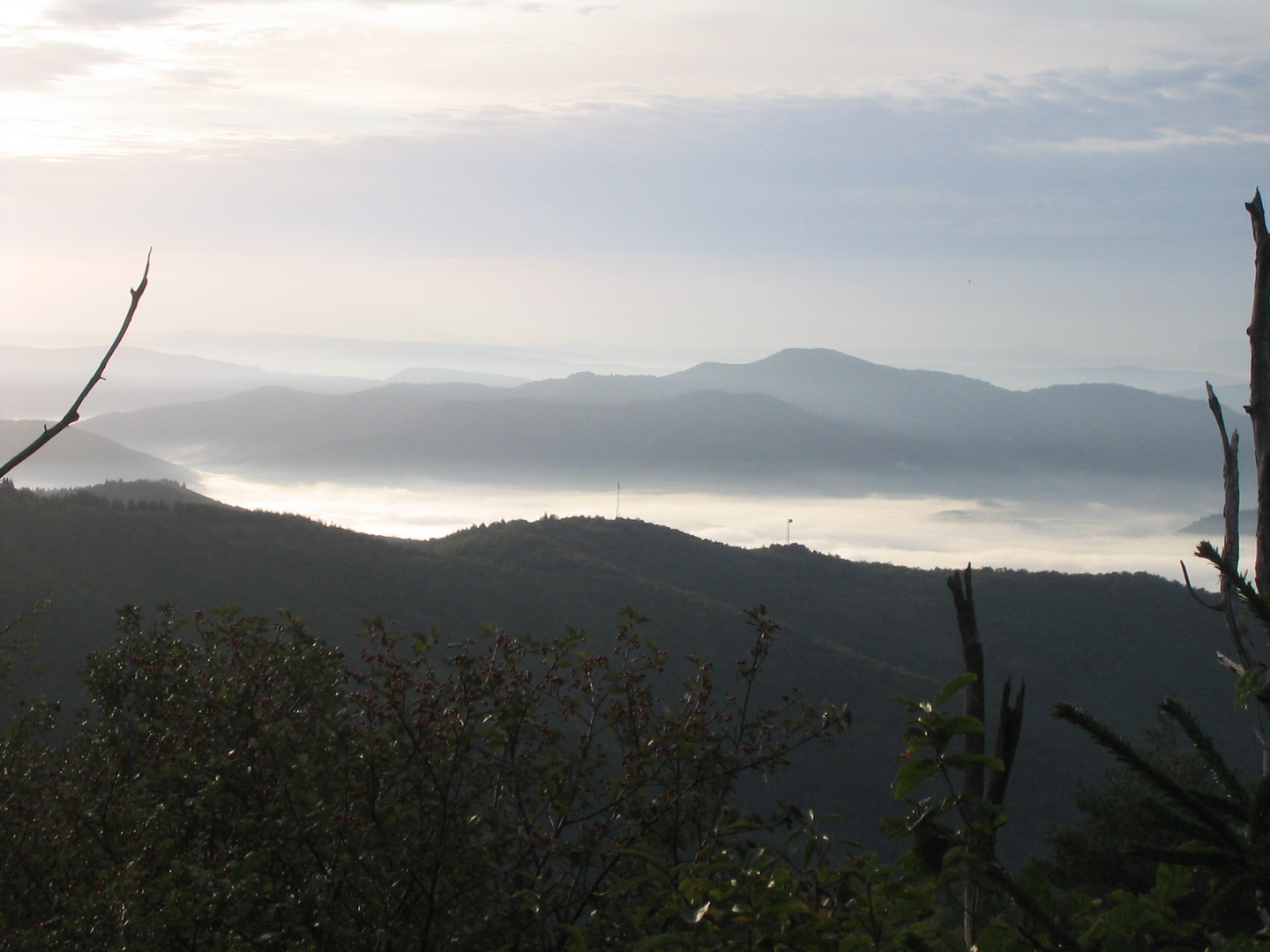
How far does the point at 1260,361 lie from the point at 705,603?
125 ft

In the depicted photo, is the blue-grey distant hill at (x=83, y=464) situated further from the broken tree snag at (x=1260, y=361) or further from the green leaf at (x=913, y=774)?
the green leaf at (x=913, y=774)

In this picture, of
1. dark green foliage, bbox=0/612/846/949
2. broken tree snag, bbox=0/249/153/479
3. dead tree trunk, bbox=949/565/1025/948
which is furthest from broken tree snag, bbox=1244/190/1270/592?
broken tree snag, bbox=0/249/153/479

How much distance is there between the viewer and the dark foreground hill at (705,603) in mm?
30047

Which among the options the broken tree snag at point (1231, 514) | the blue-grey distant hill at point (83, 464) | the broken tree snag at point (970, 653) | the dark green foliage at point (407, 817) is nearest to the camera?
the broken tree snag at point (970, 653)

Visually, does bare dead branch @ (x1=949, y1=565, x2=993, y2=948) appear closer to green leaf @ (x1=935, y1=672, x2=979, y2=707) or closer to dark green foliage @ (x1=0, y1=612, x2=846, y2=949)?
green leaf @ (x1=935, y1=672, x2=979, y2=707)

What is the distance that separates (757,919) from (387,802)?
7.06 feet

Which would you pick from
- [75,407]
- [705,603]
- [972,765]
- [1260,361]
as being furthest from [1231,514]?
[705,603]

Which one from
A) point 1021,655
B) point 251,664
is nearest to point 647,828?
point 251,664

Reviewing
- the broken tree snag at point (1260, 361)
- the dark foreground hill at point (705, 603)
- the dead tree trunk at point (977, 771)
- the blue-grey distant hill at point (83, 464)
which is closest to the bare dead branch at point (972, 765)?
the dead tree trunk at point (977, 771)

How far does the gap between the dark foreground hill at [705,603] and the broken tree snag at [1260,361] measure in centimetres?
2033

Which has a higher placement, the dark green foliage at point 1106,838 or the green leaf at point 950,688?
the green leaf at point 950,688

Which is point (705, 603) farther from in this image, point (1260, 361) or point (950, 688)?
point (950, 688)

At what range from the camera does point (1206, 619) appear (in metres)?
48.4

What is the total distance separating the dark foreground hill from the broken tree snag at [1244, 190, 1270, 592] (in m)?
20.3
